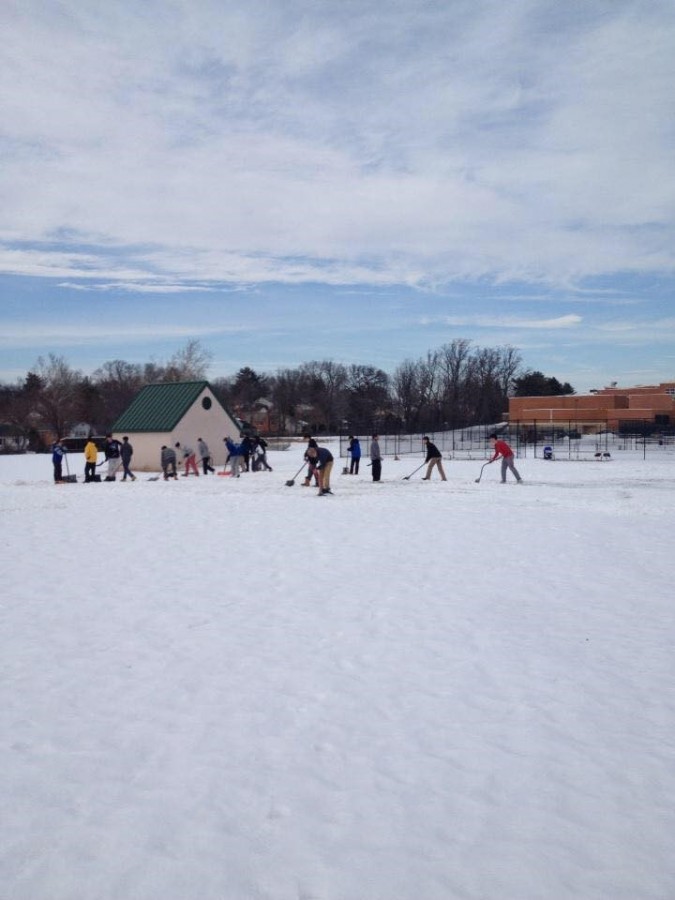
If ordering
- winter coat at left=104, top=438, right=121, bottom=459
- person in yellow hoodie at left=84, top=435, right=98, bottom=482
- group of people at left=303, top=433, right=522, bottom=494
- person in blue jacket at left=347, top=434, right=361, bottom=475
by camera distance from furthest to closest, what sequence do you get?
person in blue jacket at left=347, top=434, right=361, bottom=475 → winter coat at left=104, top=438, right=121, bottom=459 → person in yellow hoodie at left=84, top=435, right=98, bottom=482 → group of people at left=303, top=433, right=522, bottom=494

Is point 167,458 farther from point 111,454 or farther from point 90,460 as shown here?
point 90,460

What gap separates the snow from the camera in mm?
4094

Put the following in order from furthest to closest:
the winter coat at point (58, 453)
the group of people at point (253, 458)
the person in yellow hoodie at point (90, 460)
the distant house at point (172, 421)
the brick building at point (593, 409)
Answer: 1. the brick building at point (593, 409)
2. the distant house at point (172, 421)
3. the person in yellow hoodie at point (90, 460)
4. the winter coat at point (58, 453)
5. the group of people at point (253, 458)

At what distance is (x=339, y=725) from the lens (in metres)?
5.79

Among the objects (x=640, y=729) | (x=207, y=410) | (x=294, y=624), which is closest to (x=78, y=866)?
(x=640, y=729)

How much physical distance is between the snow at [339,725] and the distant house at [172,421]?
25517 millimetres

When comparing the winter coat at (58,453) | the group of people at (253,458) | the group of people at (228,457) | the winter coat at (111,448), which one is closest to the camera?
the group of people at (253,458)

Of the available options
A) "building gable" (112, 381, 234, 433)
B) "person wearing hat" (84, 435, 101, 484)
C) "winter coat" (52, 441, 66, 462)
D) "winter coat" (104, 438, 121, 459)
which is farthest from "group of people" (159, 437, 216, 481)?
"winter coat" (52, 441, 66, 462)

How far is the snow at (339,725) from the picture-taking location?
4.09m

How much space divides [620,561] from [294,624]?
5893 millimetres

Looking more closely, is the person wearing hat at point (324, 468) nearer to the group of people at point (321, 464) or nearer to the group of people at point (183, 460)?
the group of people at point (321, 464)

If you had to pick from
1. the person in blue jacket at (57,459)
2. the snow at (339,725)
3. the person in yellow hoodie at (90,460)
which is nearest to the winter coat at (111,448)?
the person in yellow hoodie at (90,460)

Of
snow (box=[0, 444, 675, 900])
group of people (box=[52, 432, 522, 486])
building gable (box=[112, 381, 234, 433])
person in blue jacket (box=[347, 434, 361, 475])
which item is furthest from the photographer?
building gable (box=[112, 381, 234, 433])

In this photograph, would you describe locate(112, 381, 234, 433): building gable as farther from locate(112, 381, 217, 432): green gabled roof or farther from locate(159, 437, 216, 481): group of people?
locate(159, 437, 216, 481): group of people
